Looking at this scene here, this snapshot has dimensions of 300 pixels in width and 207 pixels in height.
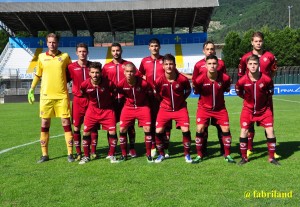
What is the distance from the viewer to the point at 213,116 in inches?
222

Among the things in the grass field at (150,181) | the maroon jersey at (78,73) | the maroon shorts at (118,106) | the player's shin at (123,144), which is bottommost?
the grass field at (150,181)

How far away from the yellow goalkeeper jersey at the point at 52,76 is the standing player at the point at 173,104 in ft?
5.26

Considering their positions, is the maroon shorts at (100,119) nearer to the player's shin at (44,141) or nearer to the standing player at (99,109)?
the standing player at (99,109)

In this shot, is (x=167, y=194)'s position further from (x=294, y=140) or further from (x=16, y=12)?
(x=16, y=12)

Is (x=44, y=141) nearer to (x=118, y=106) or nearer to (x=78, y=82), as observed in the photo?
(x=78, y=82)

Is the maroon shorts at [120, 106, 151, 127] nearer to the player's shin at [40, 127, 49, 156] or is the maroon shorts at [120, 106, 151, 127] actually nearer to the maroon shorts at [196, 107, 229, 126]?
the maroon shorts at [196, 107, 229, 126]

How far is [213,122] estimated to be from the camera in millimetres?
5859

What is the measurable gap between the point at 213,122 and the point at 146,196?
7.72 ft

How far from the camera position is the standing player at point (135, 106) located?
5.82 metres

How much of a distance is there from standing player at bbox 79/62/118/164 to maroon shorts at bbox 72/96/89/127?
20 cm

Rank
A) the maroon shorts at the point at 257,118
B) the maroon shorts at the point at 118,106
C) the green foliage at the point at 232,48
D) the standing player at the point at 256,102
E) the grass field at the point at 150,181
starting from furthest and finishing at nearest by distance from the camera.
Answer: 1. the green foliage at the point at 232,48
2. the maroon shorts at the point at 118,106
3. the maroon shorts at the point at 257,118
4. the standing player at the point at 256,102
5. the grass field at the point at 150,181

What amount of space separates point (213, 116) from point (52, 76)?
2.73m

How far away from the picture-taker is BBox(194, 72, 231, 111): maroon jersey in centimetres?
555

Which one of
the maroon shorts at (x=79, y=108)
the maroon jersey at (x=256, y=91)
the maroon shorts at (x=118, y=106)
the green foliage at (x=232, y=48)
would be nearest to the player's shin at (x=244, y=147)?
the maroon jersey at (x=256, y=91)
